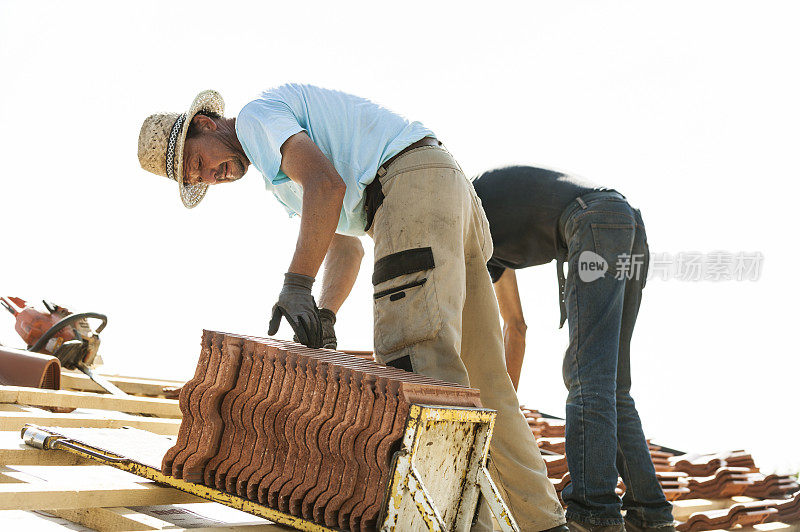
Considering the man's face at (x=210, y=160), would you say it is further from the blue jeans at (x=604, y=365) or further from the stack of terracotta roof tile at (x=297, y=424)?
the blue jeans at (x=604, y=365)

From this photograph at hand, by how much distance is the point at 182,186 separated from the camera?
3.04 m

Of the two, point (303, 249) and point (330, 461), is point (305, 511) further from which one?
point (303, 249)

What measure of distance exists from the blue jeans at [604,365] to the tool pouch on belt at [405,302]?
103cm

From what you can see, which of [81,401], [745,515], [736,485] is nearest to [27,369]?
[81,401]

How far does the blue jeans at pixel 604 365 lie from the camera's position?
3035 mm

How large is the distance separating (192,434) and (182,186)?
1.14 meters

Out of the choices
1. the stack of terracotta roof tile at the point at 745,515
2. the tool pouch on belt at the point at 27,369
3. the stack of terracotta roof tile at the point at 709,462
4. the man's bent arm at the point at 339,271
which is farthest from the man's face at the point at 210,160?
the stack of terracotta roof tile at the point at 709,462

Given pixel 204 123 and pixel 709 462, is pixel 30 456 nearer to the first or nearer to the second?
pixel 204 123

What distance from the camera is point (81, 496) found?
223cm

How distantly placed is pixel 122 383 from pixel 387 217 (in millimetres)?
3567

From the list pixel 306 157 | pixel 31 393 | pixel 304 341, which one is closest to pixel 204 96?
pixel 306 157

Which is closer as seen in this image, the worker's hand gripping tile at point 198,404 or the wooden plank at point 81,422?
the worker's hand gripping tile at point 198,404

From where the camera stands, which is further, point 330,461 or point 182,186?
point 182,186

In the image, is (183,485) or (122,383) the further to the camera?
(122,383)
